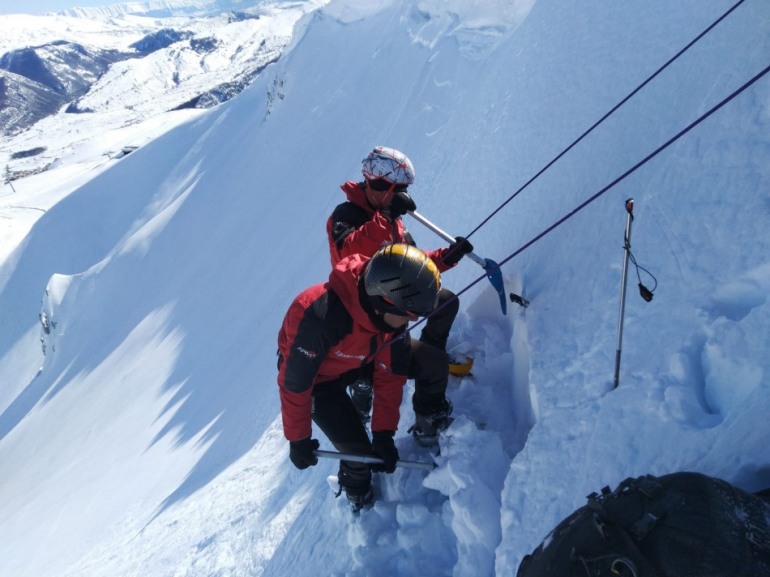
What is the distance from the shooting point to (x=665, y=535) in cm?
155

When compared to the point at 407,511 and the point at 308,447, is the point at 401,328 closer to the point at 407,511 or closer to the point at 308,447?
the point at 308,447

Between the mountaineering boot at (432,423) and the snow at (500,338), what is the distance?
0.31 ft

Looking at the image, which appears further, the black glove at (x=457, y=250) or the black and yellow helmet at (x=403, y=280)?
the black glove at (x=457, y=250)

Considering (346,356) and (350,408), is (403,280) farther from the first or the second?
(350,408)

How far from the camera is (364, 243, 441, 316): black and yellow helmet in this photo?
8.07 ft

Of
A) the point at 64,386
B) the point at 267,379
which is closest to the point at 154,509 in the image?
the point at 267,379

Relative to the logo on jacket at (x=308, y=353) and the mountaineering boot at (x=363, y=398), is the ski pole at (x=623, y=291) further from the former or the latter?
the mountaineering boot at (x=363, y=398)

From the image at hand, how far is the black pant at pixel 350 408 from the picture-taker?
3.22m

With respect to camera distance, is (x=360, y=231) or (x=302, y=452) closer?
(x=302, y=452)

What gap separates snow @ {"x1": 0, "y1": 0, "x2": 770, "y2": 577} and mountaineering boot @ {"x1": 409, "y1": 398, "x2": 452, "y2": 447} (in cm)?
10

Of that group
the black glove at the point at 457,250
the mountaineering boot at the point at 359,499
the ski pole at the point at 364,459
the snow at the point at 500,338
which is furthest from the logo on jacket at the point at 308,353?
the black glove at the point at 457,250

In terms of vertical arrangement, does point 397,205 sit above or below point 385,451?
above

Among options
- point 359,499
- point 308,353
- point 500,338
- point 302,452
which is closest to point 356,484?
point 359,499

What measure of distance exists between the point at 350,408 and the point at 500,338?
1.20 m
